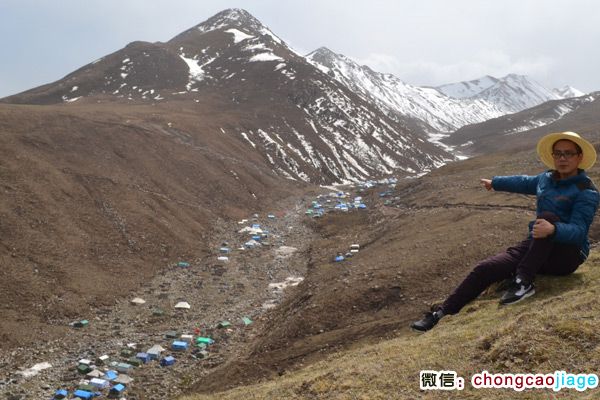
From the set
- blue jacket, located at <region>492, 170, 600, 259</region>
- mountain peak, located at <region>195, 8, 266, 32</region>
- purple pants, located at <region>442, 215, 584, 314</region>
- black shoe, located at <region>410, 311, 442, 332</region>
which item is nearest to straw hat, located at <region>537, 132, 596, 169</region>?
blue jacket, located at <region>492, 170, 600, 259</region>

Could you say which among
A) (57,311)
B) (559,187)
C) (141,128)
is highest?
(141,128)

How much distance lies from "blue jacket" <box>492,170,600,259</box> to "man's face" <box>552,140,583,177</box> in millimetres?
217

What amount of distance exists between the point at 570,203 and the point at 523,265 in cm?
135

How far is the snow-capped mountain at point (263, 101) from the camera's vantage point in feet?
250

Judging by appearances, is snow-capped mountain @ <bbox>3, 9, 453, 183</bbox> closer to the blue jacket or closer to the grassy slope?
the grassy slope

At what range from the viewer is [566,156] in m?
7.57

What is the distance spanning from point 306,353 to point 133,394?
6833 millimetres

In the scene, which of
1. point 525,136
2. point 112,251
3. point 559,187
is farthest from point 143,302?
point 525,136

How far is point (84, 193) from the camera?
109 feet

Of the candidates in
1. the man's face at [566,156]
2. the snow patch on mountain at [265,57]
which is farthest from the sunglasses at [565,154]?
the snow patch on mountain at [265,57]

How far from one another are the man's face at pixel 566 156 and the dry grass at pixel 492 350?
2121 millimetres

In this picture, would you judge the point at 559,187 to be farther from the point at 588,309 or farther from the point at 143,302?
the point at 143,302

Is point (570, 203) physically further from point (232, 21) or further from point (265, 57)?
point (232, 21)

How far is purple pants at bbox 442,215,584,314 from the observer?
25.8ft
